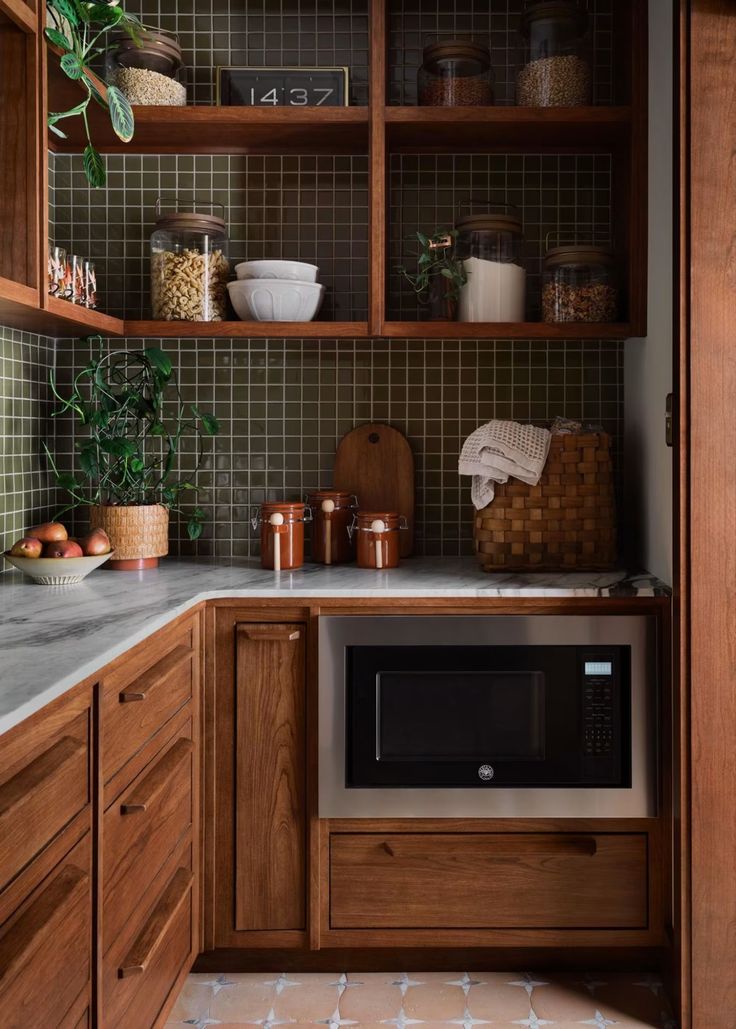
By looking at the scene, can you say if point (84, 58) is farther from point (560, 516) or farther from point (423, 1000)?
point (423, 1000)

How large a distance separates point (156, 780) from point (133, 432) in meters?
1.27

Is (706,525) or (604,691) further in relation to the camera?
(604,691)

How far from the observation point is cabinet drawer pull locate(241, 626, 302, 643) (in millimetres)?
2240

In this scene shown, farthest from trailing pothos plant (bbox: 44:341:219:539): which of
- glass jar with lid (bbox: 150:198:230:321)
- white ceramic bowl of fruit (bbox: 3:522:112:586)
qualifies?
white ceramic bowl of fruit (bbox: 3:522:112:586)

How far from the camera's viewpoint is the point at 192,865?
2170mm

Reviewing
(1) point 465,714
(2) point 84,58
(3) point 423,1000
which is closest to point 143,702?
(1) point 465,714

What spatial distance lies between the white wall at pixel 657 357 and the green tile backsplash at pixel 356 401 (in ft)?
0.74

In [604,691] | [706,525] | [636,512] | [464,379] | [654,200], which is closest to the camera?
[706,525]

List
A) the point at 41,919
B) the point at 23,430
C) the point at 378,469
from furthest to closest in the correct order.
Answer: the point at 378,469, the point at 23,430, the point at 41,919

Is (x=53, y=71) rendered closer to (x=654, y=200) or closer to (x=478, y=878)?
(x=654, y=200)

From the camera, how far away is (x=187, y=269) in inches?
100

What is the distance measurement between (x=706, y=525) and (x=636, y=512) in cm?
59

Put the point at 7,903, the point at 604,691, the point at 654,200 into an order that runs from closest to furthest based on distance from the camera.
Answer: the point at 7,903 < the point at 604,691 < the point at 654,200

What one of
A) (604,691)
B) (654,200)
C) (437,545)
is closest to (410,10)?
(654,200)
